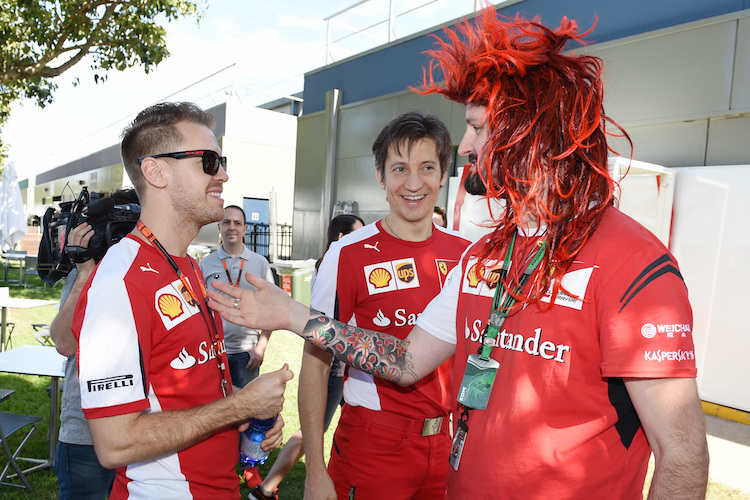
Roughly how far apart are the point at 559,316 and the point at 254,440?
49.3 inches

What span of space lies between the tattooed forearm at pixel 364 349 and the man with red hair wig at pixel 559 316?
29cm

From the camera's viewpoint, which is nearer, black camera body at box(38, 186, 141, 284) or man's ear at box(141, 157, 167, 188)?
man's ear at box(141, 157, 167, 188)

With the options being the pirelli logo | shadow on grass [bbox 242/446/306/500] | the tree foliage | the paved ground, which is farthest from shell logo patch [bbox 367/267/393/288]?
the tree foliage

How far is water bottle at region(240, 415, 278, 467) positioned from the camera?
1.92 metres

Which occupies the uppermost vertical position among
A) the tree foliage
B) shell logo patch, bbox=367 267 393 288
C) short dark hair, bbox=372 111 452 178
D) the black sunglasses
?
the tree foliage

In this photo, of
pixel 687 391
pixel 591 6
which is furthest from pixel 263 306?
pixel 591 6

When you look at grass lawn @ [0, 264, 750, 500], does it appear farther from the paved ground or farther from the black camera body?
the black camera body

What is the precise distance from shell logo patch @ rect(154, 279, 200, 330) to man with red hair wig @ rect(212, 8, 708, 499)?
1.04m

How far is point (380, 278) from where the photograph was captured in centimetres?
254

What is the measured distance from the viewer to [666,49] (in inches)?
266

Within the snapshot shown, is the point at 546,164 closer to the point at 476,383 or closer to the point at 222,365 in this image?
the point at 476,383

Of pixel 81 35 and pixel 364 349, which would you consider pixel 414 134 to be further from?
pixel 81 35

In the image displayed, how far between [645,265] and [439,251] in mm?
1506

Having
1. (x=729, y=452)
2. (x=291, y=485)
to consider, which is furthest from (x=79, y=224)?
(x=729, y=452)
